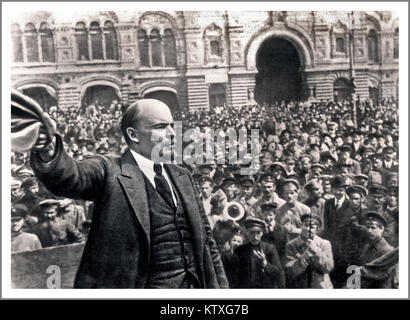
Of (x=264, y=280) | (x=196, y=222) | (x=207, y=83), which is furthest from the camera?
(x=207, y=83)

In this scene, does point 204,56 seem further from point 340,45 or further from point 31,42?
point 31,42

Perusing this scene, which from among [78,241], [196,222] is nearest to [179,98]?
[196,222]

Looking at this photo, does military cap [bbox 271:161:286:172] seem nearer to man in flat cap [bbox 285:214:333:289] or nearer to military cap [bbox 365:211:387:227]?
man in flat cap [bbox 285:214:333:289]

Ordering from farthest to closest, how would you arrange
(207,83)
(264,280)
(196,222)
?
1. (207,83)
2. (264,280)
3. (196,222)

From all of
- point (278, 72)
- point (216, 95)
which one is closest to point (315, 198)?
point (278, 72)

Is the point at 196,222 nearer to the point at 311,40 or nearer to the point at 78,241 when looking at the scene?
the point at 78,241

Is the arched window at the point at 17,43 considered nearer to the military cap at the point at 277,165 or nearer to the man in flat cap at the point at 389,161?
the military cap at the point at 277,165

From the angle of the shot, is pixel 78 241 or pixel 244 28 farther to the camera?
pixel 244 28
